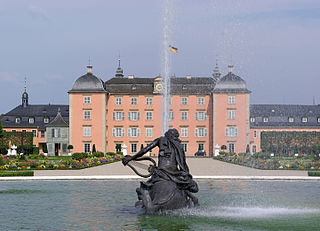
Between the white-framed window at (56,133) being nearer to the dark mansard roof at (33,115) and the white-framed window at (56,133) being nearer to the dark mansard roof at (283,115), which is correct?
the dark mansard roof at (33,115)

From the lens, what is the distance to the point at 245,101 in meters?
58.5

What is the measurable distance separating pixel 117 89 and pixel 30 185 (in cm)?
4282

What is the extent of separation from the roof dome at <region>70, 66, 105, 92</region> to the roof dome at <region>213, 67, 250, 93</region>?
1396cm

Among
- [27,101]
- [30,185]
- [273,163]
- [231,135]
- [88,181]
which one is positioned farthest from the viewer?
[27,101]

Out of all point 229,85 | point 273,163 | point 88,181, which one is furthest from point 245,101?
point 88,181

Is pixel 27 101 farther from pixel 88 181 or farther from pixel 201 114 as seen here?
pixel 88 181

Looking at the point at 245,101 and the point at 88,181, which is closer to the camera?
the point at 88,181

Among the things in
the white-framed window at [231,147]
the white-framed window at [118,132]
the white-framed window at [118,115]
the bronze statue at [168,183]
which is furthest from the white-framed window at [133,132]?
the bronze statue at [168,183]

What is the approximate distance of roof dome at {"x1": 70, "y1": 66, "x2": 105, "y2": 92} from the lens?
2287 inches

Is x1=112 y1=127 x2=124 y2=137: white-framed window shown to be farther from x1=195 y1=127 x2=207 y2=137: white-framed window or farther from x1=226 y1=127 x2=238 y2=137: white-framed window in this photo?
x1=226 y1=127 x2=238 y2=137: white-framed window

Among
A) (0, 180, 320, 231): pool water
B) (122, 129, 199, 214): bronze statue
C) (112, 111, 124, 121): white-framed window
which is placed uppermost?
(112, 111, 124, 121): white-framed window

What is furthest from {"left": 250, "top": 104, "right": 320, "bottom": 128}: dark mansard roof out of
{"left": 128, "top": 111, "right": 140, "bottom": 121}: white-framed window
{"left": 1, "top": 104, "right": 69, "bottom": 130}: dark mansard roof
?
{"left": 1, "top": 104, "right": 69, "bottom": 130}: dark mansard roof

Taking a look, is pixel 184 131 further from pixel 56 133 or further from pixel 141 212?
pixel 141 212

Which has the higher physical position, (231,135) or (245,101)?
(245,101)
